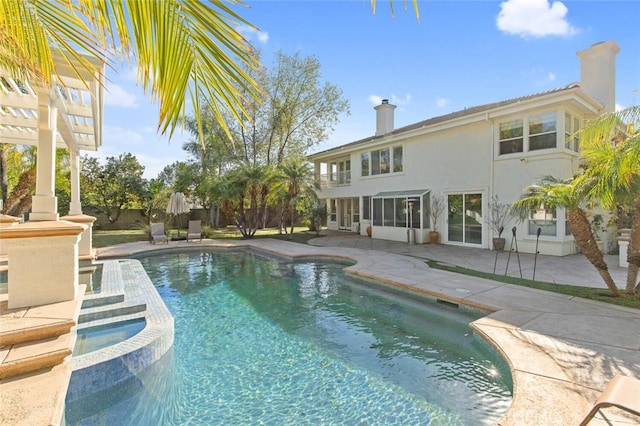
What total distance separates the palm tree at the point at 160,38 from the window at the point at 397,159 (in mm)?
18462

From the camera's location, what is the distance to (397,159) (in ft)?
64.1

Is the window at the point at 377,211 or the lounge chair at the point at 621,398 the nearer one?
the lounge chair at the point at 621,398

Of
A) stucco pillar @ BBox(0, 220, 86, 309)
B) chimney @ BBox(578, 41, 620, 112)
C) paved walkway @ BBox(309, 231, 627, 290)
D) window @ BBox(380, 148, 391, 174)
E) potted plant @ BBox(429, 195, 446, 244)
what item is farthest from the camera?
window @ BBox(380, 148, 391, 174)

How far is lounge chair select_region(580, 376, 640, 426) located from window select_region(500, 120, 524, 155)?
13380 mm

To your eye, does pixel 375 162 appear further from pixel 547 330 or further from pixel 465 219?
pixel 547 330

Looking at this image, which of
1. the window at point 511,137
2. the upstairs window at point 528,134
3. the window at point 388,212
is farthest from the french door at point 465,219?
the window at point 388,212

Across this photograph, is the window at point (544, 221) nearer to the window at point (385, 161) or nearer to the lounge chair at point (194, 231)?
the window at point (385, 161)

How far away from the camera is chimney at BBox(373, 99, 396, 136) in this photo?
22969 mm

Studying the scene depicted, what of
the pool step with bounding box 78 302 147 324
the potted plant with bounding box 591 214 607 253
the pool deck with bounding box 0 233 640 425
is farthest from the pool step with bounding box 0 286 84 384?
the potted plant with bounding box 591 214 607 253

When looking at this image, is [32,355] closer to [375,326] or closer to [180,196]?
[375,326]

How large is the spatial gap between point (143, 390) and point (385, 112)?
73.5 feet

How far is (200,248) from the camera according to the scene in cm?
1625

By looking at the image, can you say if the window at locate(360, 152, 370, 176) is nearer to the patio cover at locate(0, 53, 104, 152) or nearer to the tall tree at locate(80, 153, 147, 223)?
the patio cover at locate(0, 53, 104, 152)

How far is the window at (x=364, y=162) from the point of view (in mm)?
21672
